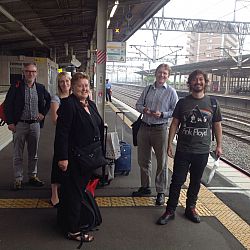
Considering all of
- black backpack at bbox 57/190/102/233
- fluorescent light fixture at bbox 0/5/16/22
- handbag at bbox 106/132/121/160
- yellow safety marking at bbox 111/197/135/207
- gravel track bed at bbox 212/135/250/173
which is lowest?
gravel track bed at bbox 212/135/250/173

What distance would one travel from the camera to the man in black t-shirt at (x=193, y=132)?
3801 mm

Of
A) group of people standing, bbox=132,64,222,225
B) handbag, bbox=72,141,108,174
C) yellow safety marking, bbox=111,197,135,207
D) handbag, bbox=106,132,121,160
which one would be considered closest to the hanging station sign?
handbag, bbox=106,132,121,160

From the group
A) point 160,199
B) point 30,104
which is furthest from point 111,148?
point 30,104

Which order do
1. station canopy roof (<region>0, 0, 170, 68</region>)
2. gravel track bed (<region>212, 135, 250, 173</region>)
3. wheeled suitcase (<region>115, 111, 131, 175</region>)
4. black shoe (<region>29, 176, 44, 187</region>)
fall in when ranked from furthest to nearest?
1. station canopy roof (<region>0, 0, 170, 68</region>)
2. gravel track bed (<region>212, 135, 250, 173</region>)
3. wheeled suitcase (<region>115, 111, 131, 175</region>)
4. black shoe (<region>29, 176, 44, 187</region>)

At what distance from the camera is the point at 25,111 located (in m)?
4.77

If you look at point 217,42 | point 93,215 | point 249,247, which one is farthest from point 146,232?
point 217,42

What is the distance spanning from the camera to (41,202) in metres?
4.42

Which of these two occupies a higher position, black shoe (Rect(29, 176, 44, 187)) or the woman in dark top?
the woman in dark top

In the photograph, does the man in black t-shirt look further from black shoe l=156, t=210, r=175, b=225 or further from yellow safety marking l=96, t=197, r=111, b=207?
yellow safety marking l=96, t=197, r=111, b=207

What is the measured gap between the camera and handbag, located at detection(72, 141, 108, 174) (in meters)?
3.36

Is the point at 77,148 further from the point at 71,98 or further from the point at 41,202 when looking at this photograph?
the point at 41,202

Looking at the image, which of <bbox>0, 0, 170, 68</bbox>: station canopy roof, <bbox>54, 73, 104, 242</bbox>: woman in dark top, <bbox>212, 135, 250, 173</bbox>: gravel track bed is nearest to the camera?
<bbox>54, 73, 104, 242</bbox>: woman in dark top

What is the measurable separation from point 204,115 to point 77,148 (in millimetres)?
1472

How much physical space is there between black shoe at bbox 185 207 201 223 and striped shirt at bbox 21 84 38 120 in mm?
2472
